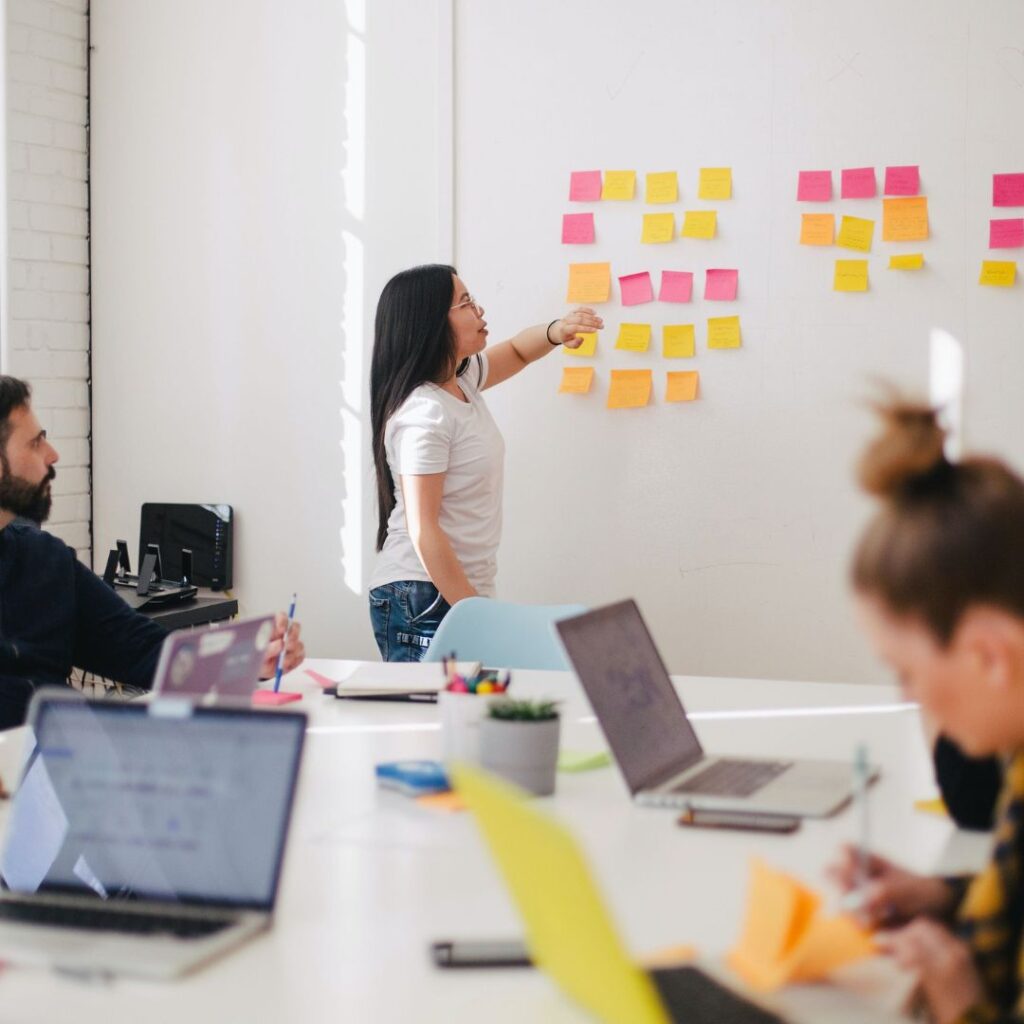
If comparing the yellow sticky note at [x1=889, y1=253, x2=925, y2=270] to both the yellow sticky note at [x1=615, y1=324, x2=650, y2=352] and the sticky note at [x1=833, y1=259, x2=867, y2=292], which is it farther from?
the yellow sticky note at [x1=615, y1=324, x2=650, y2=352]

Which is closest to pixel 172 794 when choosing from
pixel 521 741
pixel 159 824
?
pixel 159 824

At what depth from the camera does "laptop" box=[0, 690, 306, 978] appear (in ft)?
3.96

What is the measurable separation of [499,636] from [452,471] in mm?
596

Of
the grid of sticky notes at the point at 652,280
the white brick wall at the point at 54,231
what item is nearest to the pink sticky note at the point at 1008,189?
the grid of sticky notes at the point at 652,280

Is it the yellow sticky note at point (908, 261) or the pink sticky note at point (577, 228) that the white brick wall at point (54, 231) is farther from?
the yellow sticky note at point (908, 261)

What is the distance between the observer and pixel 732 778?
1.78m

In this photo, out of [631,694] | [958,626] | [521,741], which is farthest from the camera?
[631,694]

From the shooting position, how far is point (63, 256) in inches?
165

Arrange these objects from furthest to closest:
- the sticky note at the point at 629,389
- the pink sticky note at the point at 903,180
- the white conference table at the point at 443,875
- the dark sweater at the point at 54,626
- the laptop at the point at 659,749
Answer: the sticky note at the point at 629,389 → the pink sticky note at the point at 903,180 → the dark sweater at the point at 54,626 → the laptop at the point at 659,749 → the white conference table at the point at 443,875

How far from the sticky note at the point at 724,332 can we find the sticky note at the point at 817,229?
27 cm

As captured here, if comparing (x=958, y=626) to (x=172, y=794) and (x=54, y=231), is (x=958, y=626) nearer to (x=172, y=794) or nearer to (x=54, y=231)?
(x=172, y=794)

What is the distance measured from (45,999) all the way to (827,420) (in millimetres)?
2811

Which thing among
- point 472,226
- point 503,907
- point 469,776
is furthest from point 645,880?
point 472,226

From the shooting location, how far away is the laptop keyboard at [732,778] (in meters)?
1.71
